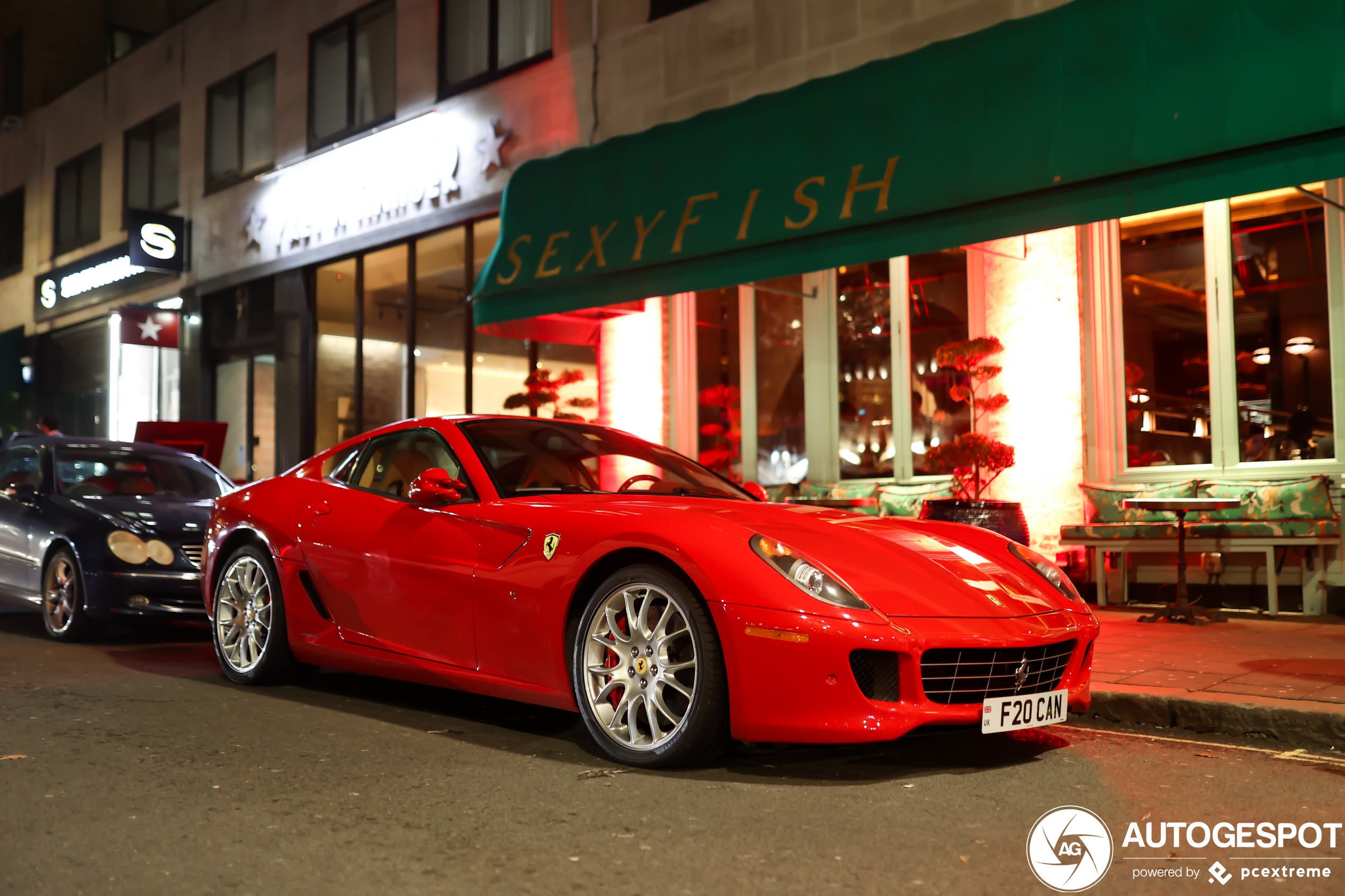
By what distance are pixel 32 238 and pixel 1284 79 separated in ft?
81.5

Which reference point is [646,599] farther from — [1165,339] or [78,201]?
[78,201]

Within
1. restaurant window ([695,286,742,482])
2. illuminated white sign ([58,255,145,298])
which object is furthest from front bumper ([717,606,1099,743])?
illuminated white sign ([58,255,145,298])

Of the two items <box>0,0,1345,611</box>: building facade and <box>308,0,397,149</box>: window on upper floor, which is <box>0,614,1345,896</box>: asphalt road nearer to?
<box>0,0,1345,611</box>: building facade

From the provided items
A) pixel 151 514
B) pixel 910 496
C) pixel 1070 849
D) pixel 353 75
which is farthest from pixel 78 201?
pixel 1070 849

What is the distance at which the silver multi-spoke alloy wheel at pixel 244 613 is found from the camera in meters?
6.07

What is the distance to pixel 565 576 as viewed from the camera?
14.8ft

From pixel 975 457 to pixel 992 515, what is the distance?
1.99 feet

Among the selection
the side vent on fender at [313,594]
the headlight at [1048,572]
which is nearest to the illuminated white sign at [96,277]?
the side vent on fender at [313,594]

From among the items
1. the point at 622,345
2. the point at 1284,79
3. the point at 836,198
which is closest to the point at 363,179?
the point at 622,345

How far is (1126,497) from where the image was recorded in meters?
9.47

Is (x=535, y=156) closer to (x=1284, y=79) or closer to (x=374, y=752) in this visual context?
(x=1284, y=79)

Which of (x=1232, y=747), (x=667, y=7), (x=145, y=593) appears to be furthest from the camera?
(x=667, y=7)

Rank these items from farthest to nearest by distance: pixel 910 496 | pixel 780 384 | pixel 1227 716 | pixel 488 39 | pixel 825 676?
pixel 488 39, pixel 780 384, pixel 910 496, pixel 1227 716, pixel 825 676

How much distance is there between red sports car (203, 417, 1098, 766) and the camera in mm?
3912
